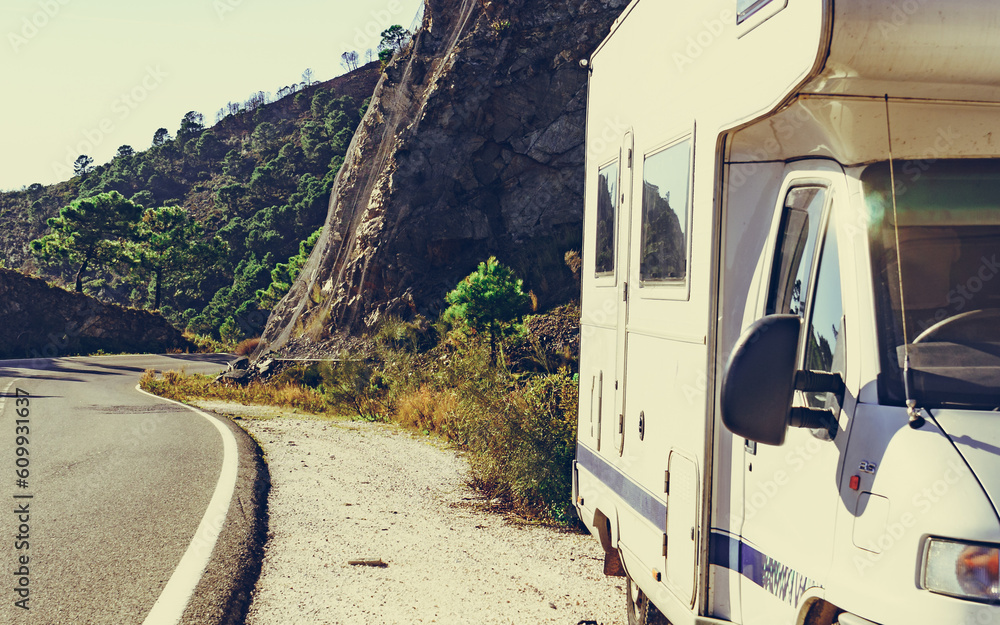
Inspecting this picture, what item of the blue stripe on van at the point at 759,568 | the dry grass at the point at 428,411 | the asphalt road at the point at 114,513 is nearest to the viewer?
the blue stripe on van at the point at 759,568

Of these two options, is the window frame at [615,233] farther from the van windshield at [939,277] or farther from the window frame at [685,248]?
the van windshield at [939,277]

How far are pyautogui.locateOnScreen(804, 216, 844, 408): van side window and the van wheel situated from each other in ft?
6.71

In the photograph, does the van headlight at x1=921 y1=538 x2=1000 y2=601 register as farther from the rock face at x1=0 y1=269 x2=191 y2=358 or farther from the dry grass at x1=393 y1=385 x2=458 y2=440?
the rock face at x1=0 y1=269 x2=191 y2=358

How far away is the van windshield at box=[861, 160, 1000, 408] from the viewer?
265cm

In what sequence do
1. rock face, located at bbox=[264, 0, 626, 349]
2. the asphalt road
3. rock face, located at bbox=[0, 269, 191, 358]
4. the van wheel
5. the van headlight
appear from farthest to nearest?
rock face, located at bbox=[0, 269, 191, 358], rock face, located at bbox=[264, 0, 626, 349], the asphalt road, the van wheel, the van headlight

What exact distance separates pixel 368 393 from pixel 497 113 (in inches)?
574

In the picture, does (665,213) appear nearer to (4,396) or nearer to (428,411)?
(428,411)

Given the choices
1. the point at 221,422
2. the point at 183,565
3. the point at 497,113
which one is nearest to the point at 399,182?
the point at 497,113

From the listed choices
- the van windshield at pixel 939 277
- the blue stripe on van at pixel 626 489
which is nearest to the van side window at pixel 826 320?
the van windshield at pixel 939 277

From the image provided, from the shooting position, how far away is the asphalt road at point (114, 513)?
5016mm

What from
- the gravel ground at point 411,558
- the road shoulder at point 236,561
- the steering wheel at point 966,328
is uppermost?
the steering wheel at point 966,328
